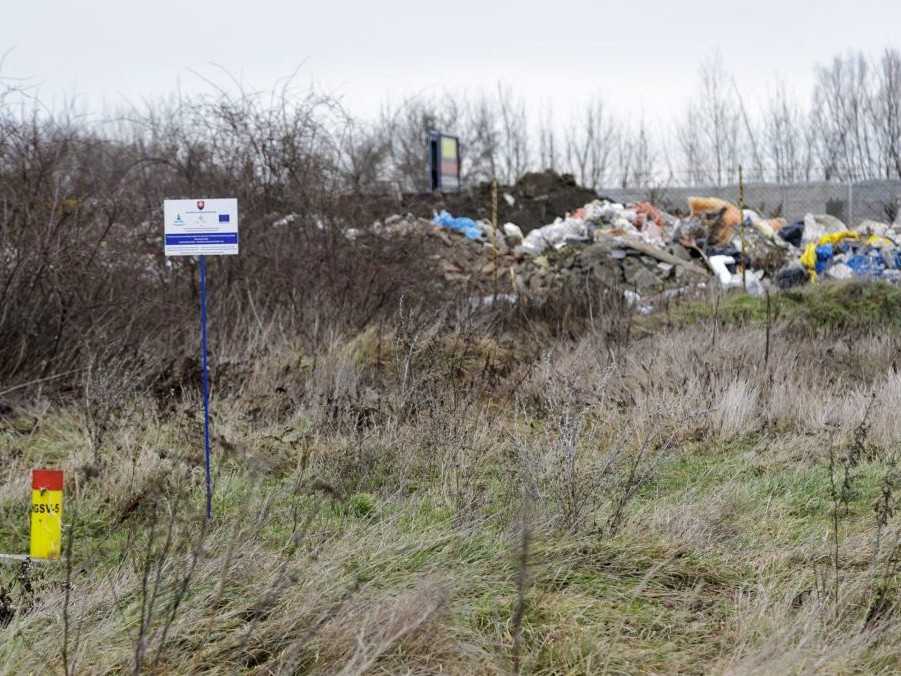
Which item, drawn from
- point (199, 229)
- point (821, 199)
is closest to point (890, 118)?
point (821, 199)

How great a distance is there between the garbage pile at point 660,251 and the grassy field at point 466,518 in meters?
6.42

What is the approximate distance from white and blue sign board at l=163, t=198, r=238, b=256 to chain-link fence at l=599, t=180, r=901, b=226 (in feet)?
70.7

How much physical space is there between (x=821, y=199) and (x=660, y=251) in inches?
423

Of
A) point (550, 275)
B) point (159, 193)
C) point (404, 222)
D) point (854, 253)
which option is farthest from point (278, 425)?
point (854, 253)

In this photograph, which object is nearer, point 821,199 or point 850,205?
point 850,205

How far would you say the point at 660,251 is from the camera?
1908 centimetres

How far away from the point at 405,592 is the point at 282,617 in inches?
16.3

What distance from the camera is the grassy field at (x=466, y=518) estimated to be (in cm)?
375

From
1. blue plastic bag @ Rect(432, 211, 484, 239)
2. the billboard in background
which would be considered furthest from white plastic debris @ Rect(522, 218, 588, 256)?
the billboard in background

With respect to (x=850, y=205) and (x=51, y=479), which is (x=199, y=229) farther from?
(x=850, y=205)

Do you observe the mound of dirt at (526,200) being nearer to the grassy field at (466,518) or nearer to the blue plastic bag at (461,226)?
the blue plastic bag at (461,226)

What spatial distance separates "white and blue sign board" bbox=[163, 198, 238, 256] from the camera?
5.92 metres

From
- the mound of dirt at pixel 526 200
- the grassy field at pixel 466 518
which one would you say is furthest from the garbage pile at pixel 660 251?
the grassy field at pixel 466 518

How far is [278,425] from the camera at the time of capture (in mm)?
7398
